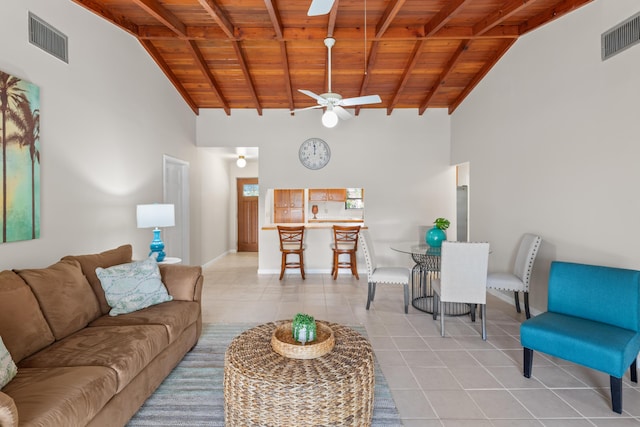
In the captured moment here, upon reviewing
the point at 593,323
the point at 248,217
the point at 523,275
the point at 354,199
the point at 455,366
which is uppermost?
the point at 354,199

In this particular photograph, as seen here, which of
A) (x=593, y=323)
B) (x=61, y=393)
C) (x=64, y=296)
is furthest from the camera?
(x=593, y=323)

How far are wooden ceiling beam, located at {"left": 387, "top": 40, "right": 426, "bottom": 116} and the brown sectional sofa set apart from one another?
407 centimetres

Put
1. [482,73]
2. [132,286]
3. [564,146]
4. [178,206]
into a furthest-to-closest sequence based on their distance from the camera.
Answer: [178,206] < [482,73] < [564,146] < [132,286]

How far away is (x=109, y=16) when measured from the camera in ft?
11.5

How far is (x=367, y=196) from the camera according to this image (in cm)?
614

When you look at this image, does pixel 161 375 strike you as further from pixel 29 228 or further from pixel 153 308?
pixel 29 228

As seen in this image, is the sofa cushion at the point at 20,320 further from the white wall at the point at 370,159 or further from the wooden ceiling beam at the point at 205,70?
the white wall at the point at 370,159

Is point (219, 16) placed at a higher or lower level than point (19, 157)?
higher

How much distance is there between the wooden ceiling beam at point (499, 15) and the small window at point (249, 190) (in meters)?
6.10

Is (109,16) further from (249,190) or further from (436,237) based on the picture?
(249,190)

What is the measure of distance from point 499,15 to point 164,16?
3.53 meters

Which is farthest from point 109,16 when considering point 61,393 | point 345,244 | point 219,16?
point 345,244

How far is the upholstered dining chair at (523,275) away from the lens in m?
3.62

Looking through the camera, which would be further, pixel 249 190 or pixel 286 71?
pixel 249 190
